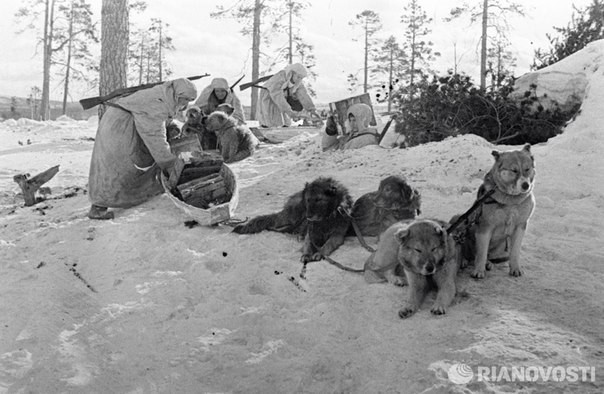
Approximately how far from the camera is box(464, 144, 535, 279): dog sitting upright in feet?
13.9

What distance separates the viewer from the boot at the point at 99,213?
6.64 m

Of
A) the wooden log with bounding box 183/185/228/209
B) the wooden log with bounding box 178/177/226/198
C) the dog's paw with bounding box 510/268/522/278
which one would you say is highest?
the wooden log with bounding box 178/177/226/198

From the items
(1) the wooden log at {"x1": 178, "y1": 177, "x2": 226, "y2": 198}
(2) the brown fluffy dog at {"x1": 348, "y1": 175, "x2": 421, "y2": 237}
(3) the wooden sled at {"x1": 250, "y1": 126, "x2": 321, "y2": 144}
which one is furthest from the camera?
(3) the wooden sled at {"x1": 250, "y1": 126, "x2": 321, "y2": 144}

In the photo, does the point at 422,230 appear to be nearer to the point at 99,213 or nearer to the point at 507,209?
the point at 507,209

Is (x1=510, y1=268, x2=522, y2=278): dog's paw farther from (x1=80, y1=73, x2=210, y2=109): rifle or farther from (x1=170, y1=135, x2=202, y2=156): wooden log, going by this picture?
(x1=80, y1=73, x2=210, y2=109): rifle

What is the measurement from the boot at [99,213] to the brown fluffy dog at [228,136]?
360cm

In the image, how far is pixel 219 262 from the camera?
515 centimetres

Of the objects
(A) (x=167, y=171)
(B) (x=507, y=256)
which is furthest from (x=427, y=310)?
(A) (x=167, y=171)

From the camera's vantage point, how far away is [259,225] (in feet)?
19.3

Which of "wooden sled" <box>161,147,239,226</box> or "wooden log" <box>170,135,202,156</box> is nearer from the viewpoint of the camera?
"wooden sled" <box>161,147,239,226</box>

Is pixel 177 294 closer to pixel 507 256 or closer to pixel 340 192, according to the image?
pixel 340 192

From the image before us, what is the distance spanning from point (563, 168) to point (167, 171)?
5.45 m

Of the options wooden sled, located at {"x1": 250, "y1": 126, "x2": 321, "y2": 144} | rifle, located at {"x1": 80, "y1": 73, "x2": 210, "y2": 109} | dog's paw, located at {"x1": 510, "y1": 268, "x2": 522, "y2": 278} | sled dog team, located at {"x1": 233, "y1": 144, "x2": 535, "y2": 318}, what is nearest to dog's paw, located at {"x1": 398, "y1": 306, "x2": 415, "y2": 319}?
sled dog team, located at {"x1": 233, "y1": 144, "x2": 535, "y2": 318}

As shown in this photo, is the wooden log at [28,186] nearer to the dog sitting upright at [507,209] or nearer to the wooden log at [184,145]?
the wooden log at [184,145]
